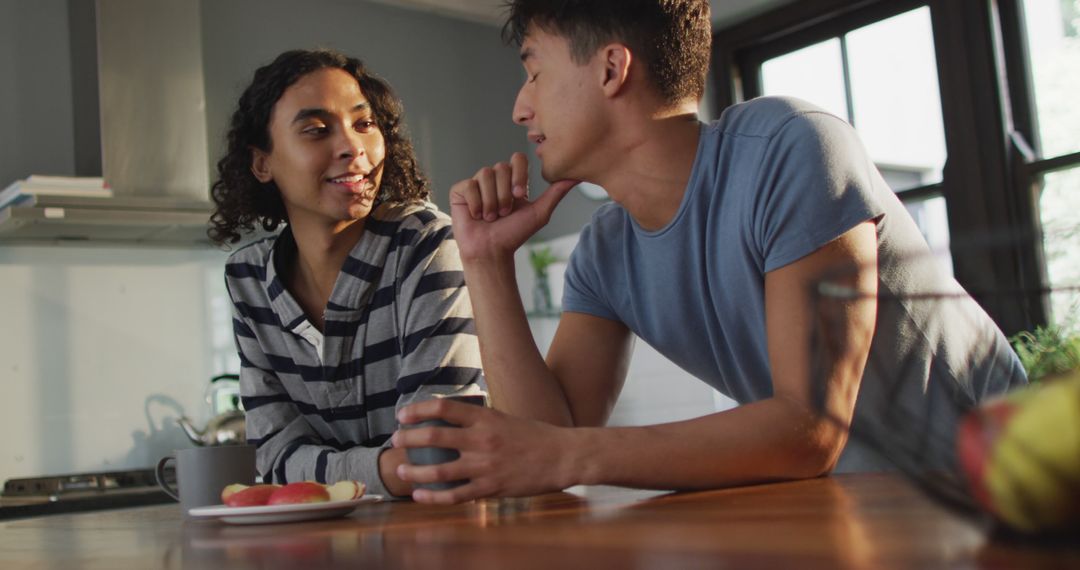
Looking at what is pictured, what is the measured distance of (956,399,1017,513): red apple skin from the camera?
1.35ft

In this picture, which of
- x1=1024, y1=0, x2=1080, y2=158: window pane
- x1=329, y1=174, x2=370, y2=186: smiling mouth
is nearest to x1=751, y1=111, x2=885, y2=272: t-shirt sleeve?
x1=329, y1=174, x2=370, y2=186: smiling mouth

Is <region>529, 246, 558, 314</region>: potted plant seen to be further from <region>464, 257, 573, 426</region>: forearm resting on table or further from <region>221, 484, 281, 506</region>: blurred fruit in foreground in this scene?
<region>221, 484, 281, 506</region>: blurred fruit in foreground

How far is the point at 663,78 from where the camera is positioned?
1609 mm

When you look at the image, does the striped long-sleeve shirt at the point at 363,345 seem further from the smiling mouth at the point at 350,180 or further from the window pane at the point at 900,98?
the window pane at the point at 900,98

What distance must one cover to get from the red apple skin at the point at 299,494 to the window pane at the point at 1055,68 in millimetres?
2876

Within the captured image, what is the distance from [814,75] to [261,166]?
2.38 meters

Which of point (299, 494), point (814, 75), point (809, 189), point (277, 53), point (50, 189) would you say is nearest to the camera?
point (299, 494)

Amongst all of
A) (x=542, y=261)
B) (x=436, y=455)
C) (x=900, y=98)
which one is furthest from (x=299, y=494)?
(x=542, y=261)

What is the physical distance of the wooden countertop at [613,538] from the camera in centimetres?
53

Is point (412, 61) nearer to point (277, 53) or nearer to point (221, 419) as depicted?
point (277, 53)

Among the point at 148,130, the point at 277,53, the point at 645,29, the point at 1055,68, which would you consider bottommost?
the point at 645,29

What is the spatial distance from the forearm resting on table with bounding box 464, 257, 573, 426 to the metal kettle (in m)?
1.98

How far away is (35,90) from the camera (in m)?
3.63

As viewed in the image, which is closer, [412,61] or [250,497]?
[250,497]
